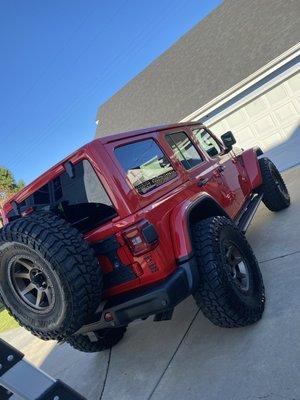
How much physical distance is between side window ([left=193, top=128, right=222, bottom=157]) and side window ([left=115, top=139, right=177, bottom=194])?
4.32 ft

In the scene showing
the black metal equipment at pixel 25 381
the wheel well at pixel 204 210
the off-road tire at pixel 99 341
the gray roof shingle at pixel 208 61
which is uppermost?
the gray roof shingle at pixel 208 61

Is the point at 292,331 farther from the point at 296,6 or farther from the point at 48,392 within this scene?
the point at 296,6

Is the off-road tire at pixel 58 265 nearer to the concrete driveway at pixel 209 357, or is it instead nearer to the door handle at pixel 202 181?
the concrete driveway at pixel 209 357

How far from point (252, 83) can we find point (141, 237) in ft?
32.7

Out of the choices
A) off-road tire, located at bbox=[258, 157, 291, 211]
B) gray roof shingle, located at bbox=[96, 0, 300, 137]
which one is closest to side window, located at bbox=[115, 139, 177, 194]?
off-road tire, located at bbox=[258, 157, 291, 211]

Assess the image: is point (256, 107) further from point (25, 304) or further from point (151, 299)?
point (25, 304)

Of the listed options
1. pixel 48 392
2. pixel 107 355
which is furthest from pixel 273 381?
pixel 107 355

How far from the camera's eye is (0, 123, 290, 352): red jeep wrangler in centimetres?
296

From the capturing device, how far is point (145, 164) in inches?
148

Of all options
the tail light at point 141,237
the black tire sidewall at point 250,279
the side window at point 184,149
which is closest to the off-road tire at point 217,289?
the black tire sidewall at point 250,279

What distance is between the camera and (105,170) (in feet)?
10.9

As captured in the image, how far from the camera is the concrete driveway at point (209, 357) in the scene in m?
2.98

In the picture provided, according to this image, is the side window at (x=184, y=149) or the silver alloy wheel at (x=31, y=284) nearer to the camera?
the silver alloy wheel at (x=31, y=284)

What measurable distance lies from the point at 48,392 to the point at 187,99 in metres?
13.1
